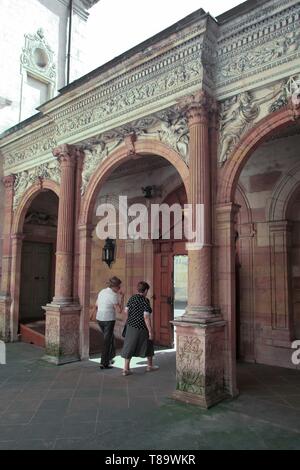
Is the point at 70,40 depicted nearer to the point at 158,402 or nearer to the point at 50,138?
the point at 50,138

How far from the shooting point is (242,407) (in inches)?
169

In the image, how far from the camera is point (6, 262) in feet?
29.5

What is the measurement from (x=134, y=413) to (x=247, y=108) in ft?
13.2

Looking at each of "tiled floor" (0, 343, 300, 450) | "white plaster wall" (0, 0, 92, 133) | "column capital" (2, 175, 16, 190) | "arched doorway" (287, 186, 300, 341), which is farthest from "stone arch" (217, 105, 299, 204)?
"white plaster wall" (0, 0, 92, 133)

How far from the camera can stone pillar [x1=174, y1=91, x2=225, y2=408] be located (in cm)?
445

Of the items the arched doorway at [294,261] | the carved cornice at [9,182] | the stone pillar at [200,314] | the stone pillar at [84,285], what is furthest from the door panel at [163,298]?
the carved cornice at [9,182]

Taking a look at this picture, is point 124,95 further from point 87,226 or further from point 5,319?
point 5,319

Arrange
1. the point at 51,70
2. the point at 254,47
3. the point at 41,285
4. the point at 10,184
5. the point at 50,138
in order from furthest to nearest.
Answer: the point at 51,70 → the point at 41,285 → the point at 10,184 → the point at 50,138 → the point at 254,47

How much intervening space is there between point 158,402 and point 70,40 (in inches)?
461

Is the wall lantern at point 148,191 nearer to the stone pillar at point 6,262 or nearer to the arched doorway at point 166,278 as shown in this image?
the arched doorway at point 166,278

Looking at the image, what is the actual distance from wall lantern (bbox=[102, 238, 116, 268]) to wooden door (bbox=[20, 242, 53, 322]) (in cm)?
218

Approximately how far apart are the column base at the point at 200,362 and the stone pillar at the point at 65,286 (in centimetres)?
263

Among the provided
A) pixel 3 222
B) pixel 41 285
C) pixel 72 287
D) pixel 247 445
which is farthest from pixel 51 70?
pixel 247 445

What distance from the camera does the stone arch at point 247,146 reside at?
452 cm
